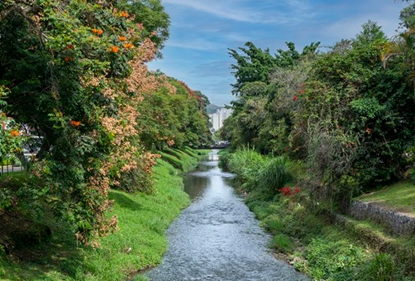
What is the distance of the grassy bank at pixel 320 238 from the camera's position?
11289 millimetres

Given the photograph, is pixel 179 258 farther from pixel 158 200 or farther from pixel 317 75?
pixel 317 75

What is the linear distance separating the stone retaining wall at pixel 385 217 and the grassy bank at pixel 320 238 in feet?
0.88

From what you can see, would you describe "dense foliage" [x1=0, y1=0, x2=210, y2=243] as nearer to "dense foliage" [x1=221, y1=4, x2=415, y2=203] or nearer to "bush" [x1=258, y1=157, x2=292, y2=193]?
"dense foliage" [x1=221, y1=4, x2=415, y2=203]

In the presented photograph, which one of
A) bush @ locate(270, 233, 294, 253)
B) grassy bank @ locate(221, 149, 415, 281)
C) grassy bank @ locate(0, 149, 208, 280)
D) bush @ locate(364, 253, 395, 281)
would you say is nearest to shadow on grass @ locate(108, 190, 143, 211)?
grassy bank @ locate(0, 149, 208, 280)

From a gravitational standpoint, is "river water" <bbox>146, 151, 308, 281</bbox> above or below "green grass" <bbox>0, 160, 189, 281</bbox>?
below

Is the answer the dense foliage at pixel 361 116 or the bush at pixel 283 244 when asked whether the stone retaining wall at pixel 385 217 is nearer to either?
the dense foliage at pixel 361 116

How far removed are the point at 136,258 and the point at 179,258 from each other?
210 cm

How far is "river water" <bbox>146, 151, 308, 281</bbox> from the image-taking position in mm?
14422

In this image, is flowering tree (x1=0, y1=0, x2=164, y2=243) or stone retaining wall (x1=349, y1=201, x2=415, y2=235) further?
stone retaining wall (x1=349, y1=201, x2=415, y2=235)

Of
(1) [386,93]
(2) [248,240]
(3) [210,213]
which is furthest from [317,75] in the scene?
(3) [210,213]

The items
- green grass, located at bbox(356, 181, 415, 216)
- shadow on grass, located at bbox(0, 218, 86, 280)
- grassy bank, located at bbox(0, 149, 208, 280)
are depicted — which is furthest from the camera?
green grass, located at bbox(356, 181, 415, 216)

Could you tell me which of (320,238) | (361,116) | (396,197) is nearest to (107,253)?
(320,238)

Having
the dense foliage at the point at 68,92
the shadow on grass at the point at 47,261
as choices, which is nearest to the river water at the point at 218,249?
the shadow on grass at the point at 47,261

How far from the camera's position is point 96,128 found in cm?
1019
